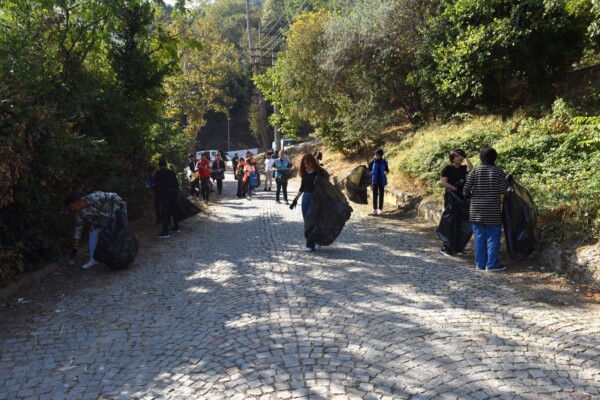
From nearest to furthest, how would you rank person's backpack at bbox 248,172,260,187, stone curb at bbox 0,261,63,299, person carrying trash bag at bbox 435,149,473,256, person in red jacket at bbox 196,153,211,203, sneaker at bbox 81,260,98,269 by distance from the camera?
1. stone curb at bbox 0,261,63,299
2. person carrying trash bag at bbox 435,149,473,256
3. sneaker at bbox 81,260,98,269
4. person in red jacket at bbox 196,153,211,203
5. person's backpack at bbox 248,172,260,187

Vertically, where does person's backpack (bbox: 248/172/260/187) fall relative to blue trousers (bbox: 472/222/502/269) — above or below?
above

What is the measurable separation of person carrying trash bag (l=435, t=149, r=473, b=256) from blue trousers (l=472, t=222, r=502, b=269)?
70 centimetres

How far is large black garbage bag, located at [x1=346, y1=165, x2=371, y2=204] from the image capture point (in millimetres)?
12604

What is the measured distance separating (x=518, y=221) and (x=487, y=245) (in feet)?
1.71

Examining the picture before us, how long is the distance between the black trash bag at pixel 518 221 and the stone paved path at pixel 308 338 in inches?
27.8

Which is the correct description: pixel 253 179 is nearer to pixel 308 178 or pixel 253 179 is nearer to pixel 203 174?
pixel 203 174

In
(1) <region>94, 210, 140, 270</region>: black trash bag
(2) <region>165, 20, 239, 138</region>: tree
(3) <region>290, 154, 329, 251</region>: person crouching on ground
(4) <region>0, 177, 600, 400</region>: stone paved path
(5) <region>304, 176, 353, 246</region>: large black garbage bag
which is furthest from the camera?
(2) <region>165, 20, 239, 138</region>: tree

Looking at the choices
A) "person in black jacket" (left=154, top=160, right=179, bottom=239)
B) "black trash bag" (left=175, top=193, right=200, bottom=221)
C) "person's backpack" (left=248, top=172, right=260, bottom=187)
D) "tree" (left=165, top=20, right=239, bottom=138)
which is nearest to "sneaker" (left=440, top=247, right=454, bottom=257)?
"person in black jacket" (left=154, top=160, right=179, bottom=239)

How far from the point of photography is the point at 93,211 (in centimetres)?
735

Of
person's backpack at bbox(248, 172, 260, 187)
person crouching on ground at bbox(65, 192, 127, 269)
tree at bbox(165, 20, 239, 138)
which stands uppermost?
tree at bbox(165, 20, 239, 138)

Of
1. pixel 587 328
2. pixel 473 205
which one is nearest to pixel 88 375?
pixel 587 328

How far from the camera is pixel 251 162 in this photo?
1717 centimetres

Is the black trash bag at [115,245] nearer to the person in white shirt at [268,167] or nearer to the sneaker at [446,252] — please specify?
the sneaker at [446,252]

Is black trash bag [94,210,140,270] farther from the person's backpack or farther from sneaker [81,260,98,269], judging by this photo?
the person's backpack
